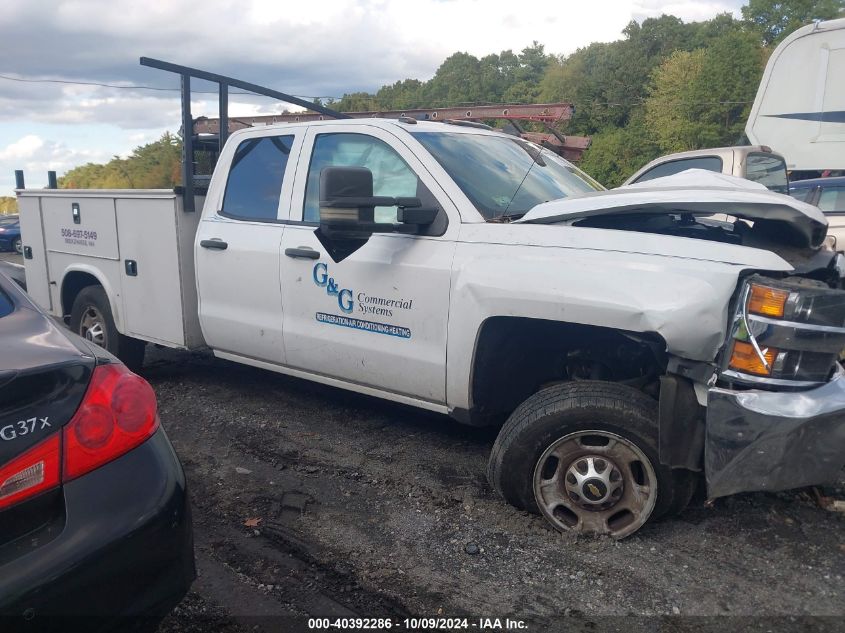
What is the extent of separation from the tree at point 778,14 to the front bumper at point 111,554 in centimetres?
5902

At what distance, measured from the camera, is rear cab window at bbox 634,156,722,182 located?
756cm

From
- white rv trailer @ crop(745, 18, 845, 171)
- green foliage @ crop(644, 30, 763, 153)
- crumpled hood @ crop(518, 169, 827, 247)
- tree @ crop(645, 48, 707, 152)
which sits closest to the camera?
crumpled hood @ crop(518, 169, 827, 247)

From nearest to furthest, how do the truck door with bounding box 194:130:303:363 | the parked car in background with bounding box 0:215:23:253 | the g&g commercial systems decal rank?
the g&g commercial systems decal < the truck door with bounding box 194:130:303:363 < the parked car in background with bounding box 0:215:23:253

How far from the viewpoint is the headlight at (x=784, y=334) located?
103 inches

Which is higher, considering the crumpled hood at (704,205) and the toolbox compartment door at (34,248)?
the crumpled hood at (704,205)

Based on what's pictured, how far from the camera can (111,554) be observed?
1.92 metres

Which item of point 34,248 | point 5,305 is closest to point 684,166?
point 34,248

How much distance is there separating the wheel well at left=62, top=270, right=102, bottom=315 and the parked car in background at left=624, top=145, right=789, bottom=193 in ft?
16.7

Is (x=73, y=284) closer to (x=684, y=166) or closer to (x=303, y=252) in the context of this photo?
(x=303, y=252)

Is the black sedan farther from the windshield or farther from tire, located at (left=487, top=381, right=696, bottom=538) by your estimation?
Answer: the windshield

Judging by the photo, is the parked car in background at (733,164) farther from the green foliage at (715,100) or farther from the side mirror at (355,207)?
the green foliage at (715,100)

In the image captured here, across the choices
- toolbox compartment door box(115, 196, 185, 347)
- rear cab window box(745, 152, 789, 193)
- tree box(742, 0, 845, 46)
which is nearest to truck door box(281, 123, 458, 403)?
toolbox compartment door box(115, 196, 185, 347)

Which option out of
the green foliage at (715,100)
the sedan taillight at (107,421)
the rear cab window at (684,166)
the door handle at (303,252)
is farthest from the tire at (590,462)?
the green foliage at (715,100)

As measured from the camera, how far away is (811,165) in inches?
361
